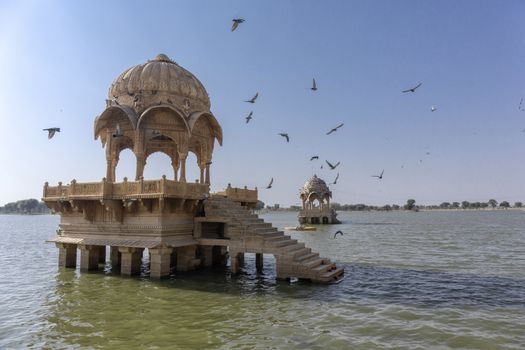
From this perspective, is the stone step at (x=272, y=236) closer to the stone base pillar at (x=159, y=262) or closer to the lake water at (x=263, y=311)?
the lake water at (x=263, y=311)

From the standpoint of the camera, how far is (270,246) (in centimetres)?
1714

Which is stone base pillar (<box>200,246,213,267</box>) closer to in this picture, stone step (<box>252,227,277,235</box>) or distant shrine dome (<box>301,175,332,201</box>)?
stone step (<box>252,227,277,235</box>)

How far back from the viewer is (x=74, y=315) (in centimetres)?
1238

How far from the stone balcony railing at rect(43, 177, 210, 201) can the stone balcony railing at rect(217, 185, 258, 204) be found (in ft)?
8.50

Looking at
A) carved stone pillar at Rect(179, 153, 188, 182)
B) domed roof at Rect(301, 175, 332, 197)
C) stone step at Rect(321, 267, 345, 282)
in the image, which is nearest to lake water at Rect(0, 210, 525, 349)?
stone step at Rect(321, 267, 345, 282)

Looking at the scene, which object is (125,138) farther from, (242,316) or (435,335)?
(435,335)

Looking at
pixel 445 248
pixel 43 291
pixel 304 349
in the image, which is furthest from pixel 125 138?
pixel 445 248

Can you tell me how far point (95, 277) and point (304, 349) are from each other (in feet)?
41.4

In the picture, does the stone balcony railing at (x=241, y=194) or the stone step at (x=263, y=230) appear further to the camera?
the stone balcony railing at (x=241, y=194)

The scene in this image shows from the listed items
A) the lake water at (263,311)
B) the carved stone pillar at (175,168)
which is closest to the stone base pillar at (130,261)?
the lake water at (263,311)

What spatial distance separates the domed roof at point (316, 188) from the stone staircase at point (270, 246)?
5388 cm

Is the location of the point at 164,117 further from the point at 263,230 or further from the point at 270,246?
the point at 270,246

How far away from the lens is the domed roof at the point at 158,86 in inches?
814

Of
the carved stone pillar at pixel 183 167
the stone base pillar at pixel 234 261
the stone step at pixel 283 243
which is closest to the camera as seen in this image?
the stone step at pixel 283 243
